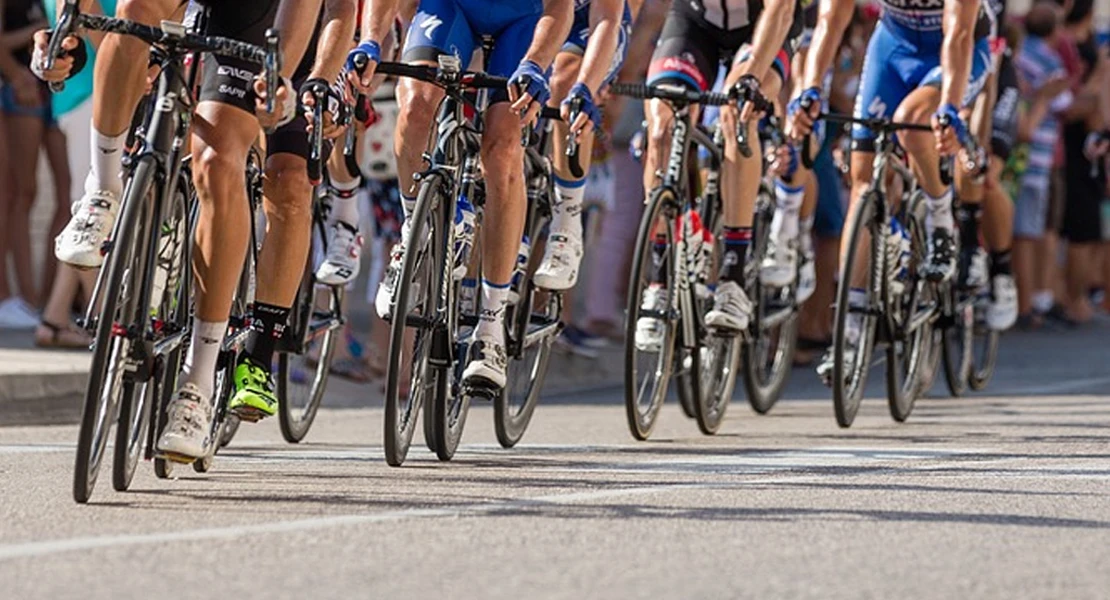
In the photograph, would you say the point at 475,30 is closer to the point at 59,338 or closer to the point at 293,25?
the point at 293,25

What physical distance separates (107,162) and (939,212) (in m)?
5.07

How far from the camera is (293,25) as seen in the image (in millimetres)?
7535

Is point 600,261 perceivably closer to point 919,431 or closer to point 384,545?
point 919,431

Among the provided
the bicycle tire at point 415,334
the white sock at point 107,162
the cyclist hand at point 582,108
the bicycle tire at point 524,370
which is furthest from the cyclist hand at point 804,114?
the white sock at point 107,162

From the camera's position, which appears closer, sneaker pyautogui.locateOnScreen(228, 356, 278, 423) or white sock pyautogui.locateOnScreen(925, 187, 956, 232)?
sneaker pyautogui.locateOnScreen(228, 356, 278, 423)

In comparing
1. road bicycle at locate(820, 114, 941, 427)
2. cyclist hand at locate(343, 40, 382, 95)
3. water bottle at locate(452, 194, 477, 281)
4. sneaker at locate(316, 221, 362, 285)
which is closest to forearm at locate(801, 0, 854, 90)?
road bicycle at locate(820, 114, 941, 427)

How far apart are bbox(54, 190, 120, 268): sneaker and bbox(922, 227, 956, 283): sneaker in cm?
506

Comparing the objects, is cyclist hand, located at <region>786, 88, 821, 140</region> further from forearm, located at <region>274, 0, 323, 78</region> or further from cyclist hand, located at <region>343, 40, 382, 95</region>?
forearm, located at <region>274, 0, 323, 78</region>

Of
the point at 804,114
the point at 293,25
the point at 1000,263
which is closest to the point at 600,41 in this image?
the point at 804,114

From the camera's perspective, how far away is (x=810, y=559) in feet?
19.7

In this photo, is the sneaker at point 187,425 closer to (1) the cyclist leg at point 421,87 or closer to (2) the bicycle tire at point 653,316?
(1) the cyclist leg at point 421,87

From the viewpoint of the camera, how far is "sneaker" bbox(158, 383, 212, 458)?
7.09 m

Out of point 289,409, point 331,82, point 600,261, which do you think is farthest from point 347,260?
point 600,261

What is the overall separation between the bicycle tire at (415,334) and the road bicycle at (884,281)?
263cm
